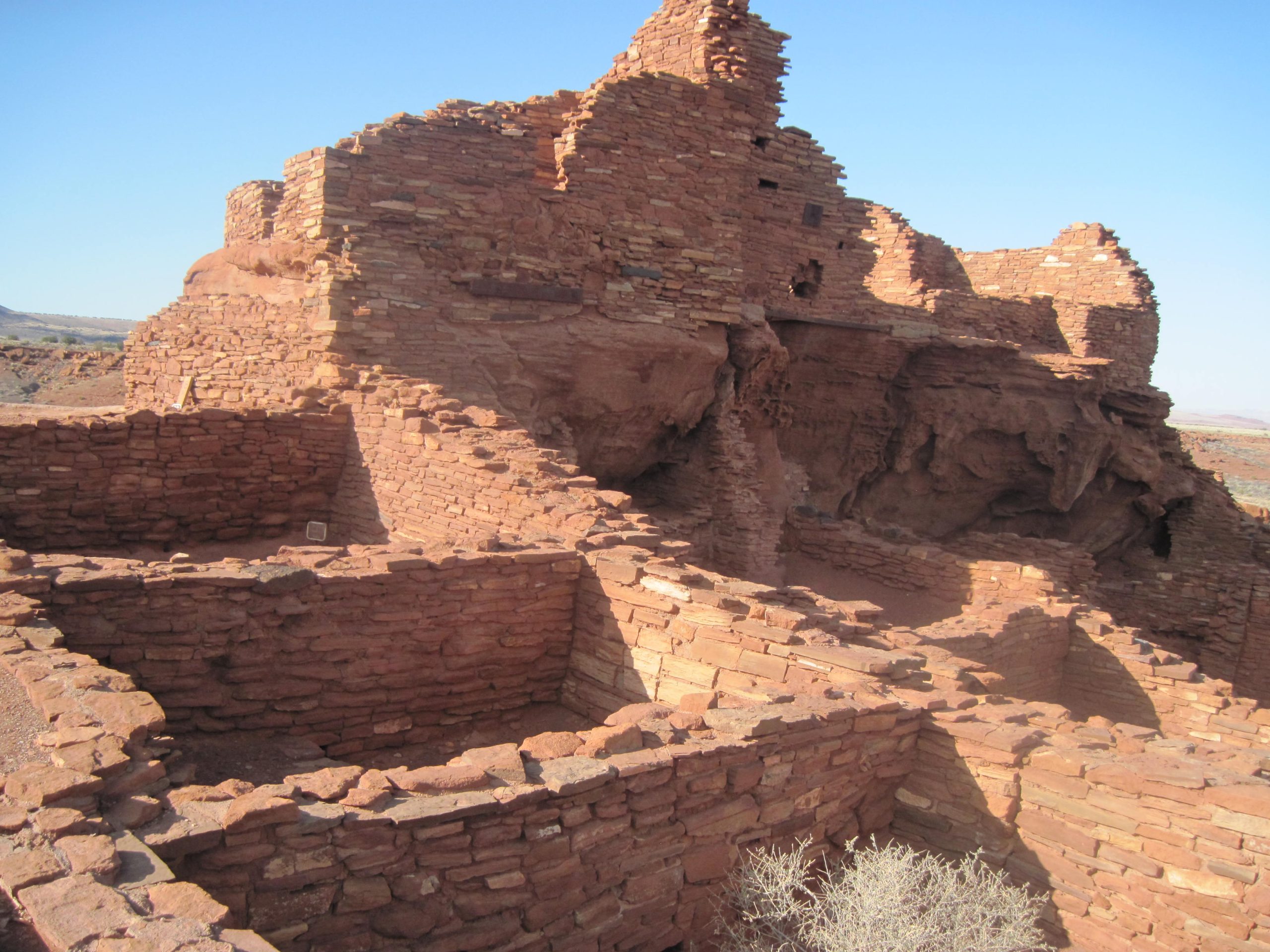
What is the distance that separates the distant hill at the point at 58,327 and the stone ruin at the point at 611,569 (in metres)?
61.1

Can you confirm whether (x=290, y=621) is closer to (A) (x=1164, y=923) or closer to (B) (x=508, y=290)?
(A) (x=1164, y=923)

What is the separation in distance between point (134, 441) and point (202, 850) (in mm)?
6709

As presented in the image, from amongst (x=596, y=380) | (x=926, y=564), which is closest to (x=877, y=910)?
(x=926, y=564)

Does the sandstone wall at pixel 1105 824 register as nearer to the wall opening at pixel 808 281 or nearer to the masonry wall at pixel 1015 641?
the masonry wall at pixel 1015 641

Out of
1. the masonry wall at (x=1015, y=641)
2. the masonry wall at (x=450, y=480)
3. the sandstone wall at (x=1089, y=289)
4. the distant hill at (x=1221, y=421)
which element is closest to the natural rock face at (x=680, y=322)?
the sandstone wall at (x=1089, y=289)

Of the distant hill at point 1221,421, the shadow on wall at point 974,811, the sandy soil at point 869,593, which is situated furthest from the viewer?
the distant hill at point 1221,421

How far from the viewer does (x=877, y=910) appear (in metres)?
4.25

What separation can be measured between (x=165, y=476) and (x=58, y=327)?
360 feet

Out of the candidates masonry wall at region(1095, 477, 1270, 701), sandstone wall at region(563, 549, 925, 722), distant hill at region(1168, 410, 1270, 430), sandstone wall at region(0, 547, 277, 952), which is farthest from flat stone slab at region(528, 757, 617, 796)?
distant hill at region(1168, 410, 1270, 430)

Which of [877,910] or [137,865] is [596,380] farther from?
[137,865]

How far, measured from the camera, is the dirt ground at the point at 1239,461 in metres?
42.1

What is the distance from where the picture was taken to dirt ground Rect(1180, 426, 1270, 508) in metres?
42.1

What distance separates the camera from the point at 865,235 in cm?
1969

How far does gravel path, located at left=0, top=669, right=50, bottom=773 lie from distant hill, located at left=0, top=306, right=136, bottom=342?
6731cm
